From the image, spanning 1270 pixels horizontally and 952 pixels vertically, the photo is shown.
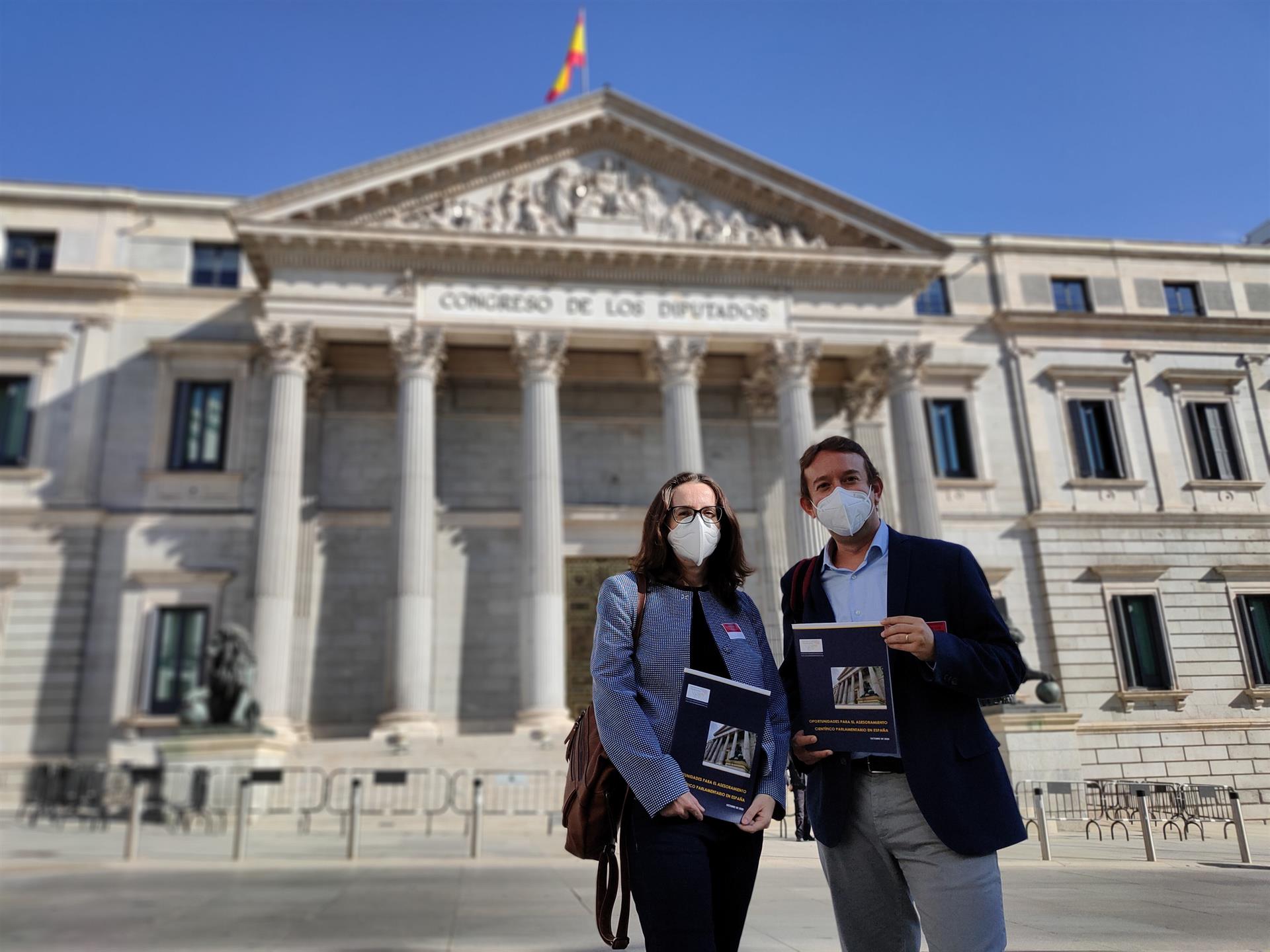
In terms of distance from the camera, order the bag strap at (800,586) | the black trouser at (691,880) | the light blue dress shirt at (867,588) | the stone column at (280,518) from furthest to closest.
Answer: the stone column at (280,518)
the bag strap at (800,586)
the light blue dress shirt at (867,588)
the black trouser at (691,880)

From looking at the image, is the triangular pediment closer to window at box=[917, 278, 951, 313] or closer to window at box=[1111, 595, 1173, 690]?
window at box=[917, 278, 951, 313]

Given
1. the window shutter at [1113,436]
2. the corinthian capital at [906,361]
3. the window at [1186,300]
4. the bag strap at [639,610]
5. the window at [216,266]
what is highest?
the window at [216,266]

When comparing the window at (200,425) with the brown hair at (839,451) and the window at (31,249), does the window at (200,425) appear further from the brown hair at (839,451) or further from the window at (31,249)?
the brown hair at (839,451)

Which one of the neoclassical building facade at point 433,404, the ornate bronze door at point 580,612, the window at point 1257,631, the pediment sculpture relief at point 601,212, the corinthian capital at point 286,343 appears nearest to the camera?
the window at point 1257,631

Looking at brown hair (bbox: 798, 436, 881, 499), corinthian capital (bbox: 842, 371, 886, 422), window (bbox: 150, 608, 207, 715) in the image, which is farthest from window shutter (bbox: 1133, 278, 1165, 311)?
window (bbox: 150, 608, 207, 715)

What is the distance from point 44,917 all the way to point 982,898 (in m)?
7.55

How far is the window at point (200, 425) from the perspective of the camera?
93.5ft

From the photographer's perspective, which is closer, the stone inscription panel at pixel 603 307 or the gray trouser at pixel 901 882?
the gray trouser at pixel 901 882

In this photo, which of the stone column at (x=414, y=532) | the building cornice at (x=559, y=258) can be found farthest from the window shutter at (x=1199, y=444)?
the building cornice at (x=559, y=258)

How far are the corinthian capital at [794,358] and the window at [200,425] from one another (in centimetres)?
1645

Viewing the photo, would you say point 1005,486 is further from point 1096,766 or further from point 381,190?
point 381,190

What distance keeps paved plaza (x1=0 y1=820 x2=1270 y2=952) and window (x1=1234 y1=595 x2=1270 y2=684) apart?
3.33 ft

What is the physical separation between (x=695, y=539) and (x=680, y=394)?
75.1 ft

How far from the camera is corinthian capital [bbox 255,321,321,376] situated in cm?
2611
